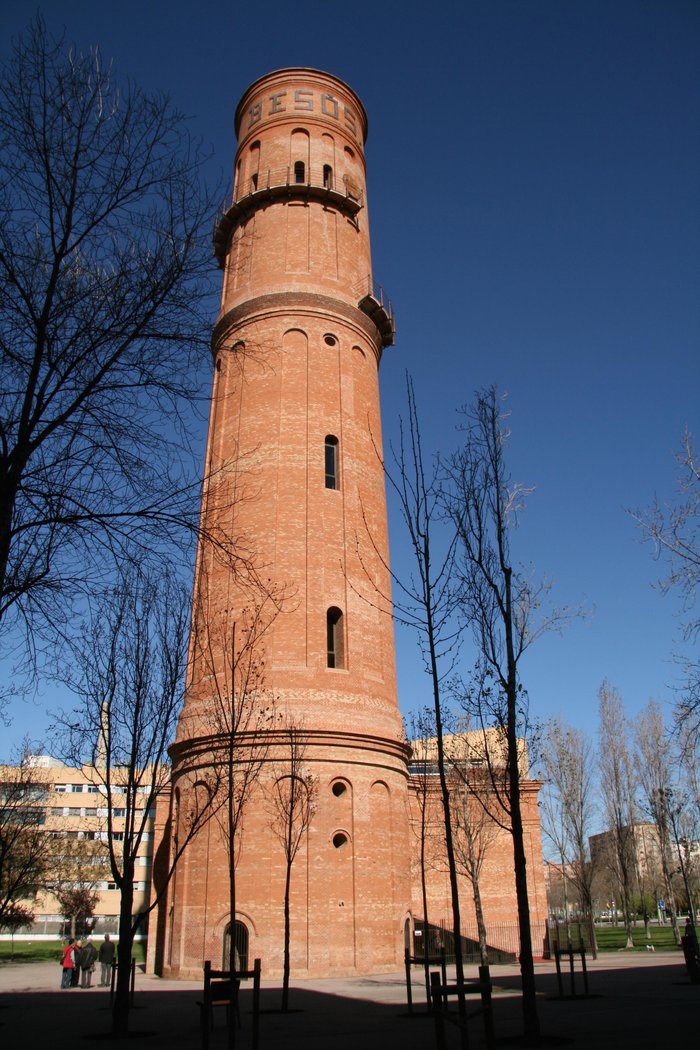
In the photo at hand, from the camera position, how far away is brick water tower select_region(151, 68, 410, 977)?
57.9 feet

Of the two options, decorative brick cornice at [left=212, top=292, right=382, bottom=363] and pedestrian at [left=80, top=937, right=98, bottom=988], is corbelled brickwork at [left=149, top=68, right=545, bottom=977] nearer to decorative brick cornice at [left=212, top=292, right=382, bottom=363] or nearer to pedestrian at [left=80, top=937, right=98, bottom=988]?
decorative brick cornice at [left=212, top=292, right=382, bottom=363]

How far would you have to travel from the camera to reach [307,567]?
20.6 metres

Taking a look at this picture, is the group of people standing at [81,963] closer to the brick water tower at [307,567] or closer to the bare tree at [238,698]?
the brick water tower at [307,567]

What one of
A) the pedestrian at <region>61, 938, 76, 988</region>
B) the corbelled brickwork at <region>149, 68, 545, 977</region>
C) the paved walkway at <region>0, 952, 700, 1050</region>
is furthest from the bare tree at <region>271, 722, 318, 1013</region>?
the pedestrian at <region>61, 938, 76, 988</region>

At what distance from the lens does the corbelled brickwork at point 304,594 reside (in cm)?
1767

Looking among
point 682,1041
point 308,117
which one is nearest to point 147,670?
point 682,1041

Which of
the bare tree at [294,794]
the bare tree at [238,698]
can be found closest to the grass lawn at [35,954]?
the bare tree at [238,698]

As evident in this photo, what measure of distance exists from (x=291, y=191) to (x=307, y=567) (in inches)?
505

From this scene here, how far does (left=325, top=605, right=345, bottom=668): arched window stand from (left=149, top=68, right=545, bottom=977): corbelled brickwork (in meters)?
0.06

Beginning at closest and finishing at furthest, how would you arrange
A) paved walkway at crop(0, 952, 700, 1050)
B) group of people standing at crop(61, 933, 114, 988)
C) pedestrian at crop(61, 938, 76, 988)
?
paved walkway at crop(0, 952, 700, 1050) → pedestrian at crop(61, 938, 76, 988) → group of people standing at crop(61, 933, 114, 988)

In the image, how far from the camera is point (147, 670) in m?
14.2

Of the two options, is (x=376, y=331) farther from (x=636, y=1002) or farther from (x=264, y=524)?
(x=636, y=1002)

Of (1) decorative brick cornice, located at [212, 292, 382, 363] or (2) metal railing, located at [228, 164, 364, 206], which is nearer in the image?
(1) decorative brick cornice, located at [212, 292, 382, 363]

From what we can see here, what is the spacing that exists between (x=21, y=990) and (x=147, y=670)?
35.3ft
